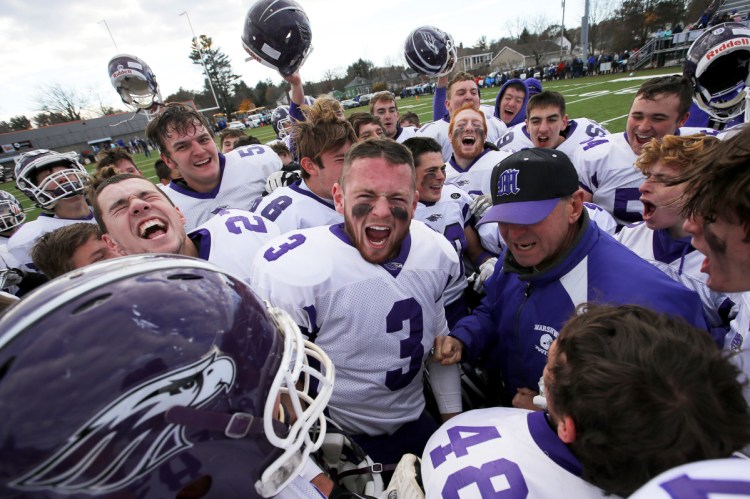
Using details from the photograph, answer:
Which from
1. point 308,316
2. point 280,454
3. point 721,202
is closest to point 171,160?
point 308,316

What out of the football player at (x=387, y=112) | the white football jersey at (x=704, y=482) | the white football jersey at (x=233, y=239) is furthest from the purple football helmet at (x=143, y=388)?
the football player at (x=387, y=112)

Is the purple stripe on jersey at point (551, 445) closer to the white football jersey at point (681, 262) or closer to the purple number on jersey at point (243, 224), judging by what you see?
the white football jersey at point (681, 262)

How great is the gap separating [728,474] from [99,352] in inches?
49.7

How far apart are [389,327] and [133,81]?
5.03m

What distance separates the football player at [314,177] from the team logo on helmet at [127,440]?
6.88 feet

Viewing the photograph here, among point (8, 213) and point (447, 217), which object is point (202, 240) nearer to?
point (447, 217)

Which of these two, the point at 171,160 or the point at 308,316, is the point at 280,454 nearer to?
the point at 308,316

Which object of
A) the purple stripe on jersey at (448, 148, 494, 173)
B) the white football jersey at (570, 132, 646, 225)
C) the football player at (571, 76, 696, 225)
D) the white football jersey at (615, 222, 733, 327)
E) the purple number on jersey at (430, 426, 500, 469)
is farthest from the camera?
the purple stripe on jersey at (448, 148, 494, 173)

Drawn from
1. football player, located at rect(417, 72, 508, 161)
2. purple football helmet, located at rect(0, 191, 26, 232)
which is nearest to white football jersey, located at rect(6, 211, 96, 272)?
purple football helmet, located at rect(0, 191, 26, 232)

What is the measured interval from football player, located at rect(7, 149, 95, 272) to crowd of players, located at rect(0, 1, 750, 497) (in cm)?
34

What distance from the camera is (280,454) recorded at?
3.76 ft

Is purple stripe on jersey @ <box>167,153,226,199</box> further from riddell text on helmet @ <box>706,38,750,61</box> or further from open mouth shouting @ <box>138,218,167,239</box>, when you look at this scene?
riddell text on helmet @ <box>706,38,750,61</box>

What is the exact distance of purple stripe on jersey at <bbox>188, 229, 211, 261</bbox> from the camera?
2502mm

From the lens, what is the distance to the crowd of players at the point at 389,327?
89 centimetres
